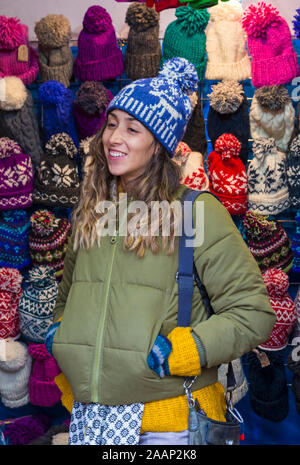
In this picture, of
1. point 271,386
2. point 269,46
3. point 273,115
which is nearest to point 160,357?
point 271,386

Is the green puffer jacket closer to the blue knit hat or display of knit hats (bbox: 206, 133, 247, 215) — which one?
the blue knit hat

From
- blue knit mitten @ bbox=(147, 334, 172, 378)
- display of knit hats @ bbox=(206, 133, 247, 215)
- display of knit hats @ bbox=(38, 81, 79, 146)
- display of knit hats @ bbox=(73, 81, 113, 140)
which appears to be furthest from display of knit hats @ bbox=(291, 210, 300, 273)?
blue knit mitten @ bbox=(147, 334, 172, 378)

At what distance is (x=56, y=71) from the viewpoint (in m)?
2.49

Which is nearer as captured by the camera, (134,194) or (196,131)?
(134,194)

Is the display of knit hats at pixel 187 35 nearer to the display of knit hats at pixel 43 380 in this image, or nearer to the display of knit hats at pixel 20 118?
the display of knit hats at pixel 20 118

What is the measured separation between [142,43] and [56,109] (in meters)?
0.49

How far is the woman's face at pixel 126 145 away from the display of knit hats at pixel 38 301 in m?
1.20

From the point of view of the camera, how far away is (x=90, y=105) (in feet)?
7.80

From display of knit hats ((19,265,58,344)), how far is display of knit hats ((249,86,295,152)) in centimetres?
115

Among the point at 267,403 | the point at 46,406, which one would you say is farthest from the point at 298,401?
the point at 46,406

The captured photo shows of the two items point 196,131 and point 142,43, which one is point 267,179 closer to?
point 196,131

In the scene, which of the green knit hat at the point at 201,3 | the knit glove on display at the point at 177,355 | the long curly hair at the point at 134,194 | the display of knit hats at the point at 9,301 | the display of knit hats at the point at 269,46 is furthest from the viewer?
the display of knit hats at the point at 9,301

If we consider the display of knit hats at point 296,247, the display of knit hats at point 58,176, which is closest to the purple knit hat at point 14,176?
the display of knit hats at point 58,176

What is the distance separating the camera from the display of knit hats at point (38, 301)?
2459 mm
